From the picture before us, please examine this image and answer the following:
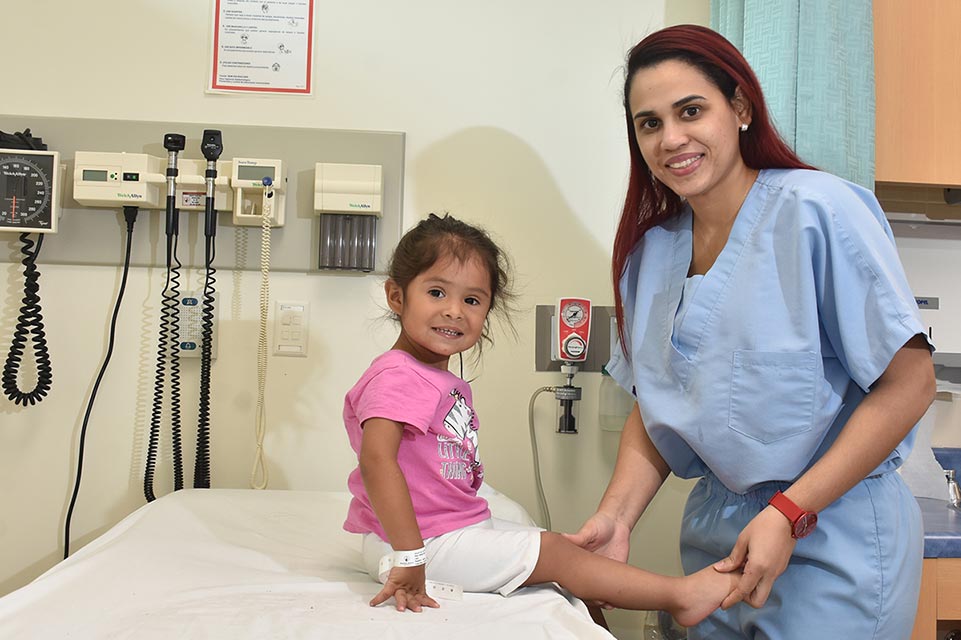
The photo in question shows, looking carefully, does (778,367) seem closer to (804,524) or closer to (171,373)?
(804,524)

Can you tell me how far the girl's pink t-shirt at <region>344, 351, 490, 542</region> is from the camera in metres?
1.35

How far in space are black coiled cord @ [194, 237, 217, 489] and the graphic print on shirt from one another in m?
0.84

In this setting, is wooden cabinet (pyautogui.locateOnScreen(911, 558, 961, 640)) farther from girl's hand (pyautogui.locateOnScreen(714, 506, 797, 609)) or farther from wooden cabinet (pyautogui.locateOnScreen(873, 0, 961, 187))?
wooden cabinet (pyautogui.locateOnScreen(873, 0, 961, 187))

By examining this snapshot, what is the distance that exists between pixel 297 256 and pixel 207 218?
0.24m

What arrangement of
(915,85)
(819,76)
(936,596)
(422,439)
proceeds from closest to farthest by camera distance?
1. (422,439)
2. (936,596)
3. (819,76)
4. (915,85)

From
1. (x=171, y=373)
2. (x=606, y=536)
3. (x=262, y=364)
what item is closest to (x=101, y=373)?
(x=171, y=373)

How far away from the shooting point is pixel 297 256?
6.96ft

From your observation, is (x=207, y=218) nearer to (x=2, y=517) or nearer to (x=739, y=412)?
(x=2, y=517)

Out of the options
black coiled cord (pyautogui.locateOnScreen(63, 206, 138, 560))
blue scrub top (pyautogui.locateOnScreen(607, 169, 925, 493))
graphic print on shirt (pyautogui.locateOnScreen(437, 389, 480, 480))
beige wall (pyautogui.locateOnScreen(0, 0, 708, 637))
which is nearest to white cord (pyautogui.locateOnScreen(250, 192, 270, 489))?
beige wall (pyautogui.locateOnScreen(0, 0, 708, 637))

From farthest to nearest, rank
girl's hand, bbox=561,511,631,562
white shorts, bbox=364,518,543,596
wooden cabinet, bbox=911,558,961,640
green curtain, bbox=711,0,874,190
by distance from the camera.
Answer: green curtain, bbox=711,0,874,190, wooden cabinet, bbox=911,558,961,640, girl's hand, bbox=561,511,631,562, white shorts, bbox=364,518,543,596

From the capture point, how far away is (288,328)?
6.97ft

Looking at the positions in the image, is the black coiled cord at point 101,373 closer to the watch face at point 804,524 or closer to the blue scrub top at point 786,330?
the blue scrub top at point 786,330

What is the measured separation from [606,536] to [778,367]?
1.40 ft

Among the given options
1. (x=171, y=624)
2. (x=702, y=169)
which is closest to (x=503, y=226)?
(x=702, y=169)
